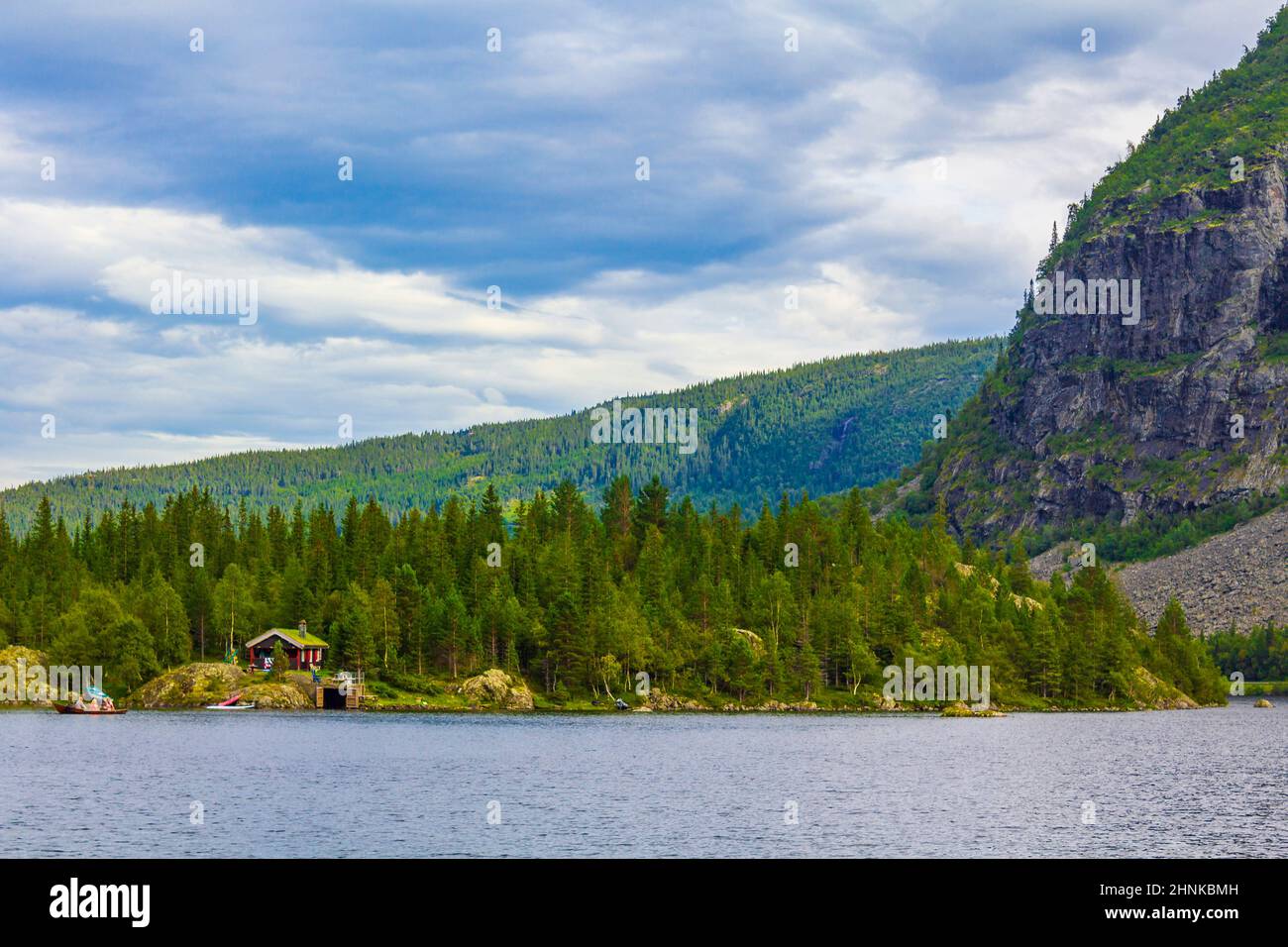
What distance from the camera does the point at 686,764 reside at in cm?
10919

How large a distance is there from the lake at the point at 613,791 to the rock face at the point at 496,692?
28922 mm

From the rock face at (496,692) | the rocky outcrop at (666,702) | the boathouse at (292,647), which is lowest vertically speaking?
the rocky outcrop at (666,702)

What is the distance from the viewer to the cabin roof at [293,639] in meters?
183

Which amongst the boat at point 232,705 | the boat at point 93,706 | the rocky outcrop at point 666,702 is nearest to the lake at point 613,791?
the boat at point 93,706

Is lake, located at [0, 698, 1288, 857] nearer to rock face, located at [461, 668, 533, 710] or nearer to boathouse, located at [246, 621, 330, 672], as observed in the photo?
rock face, located at [461, 668, 533, 710]

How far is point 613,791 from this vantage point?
296 feet

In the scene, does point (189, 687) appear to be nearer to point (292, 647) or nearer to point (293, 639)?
point (293, 639)

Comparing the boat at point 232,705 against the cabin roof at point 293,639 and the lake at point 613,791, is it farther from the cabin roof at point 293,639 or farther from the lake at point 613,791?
the lake at point 613,791

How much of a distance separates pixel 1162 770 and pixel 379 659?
105360mm

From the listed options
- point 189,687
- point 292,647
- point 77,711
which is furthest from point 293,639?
point 77,711
